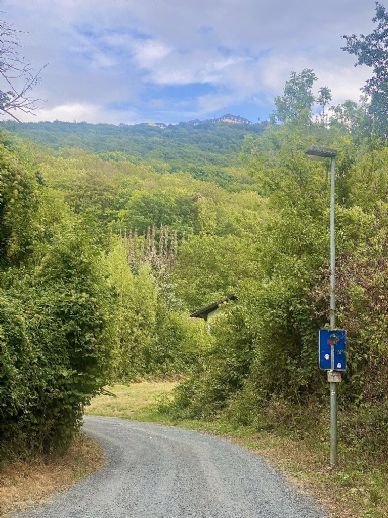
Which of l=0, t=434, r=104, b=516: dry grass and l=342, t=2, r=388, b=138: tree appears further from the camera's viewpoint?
l=342, t=2, r=388, b=138: tree

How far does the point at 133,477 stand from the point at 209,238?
57.8m

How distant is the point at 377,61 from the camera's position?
50062 millimetres

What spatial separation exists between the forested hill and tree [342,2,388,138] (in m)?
66.3

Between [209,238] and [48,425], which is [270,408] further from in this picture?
[209,238]

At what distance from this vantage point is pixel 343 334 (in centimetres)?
1449

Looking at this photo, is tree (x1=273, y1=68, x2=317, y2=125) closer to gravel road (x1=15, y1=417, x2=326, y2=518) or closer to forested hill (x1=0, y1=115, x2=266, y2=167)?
forested hill (x1=0, y1=115, x2=266, y2=167)

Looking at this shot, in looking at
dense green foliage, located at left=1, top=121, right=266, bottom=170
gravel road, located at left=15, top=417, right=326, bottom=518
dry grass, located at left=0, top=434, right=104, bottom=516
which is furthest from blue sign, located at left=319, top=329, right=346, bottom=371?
dense green foliage, located at left=1, top=121, right=266, bottom=170

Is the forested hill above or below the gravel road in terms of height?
above

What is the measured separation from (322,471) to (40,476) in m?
6.21

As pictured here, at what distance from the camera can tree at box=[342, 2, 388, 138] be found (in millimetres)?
49781

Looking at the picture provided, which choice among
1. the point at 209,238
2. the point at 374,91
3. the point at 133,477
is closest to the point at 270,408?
the point at 133,477

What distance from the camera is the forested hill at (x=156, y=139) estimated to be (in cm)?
12319

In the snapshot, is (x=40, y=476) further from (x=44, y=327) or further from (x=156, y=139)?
(x=156, y=139)

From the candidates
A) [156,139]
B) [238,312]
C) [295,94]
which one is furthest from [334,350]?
[156,139]
